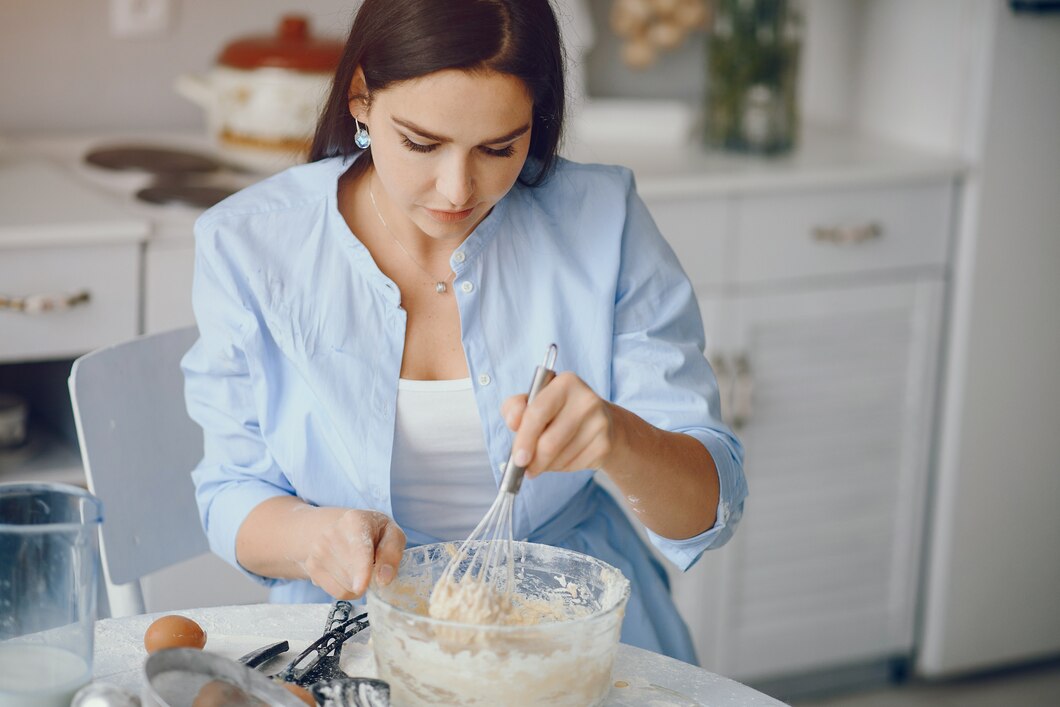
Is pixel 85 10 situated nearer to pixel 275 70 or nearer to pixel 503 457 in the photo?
pixel 275 70

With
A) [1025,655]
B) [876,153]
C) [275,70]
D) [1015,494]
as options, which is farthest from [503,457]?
[1025,655]

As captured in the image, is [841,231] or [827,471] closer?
[841,231]

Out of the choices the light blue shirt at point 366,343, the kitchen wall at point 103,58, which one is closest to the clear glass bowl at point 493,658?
the light blue shirt at point 366,343

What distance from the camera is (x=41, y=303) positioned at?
167 centimetres

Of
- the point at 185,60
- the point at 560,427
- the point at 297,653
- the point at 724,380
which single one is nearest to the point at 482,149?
the point at 560,427

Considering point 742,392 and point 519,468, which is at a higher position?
point 519,468

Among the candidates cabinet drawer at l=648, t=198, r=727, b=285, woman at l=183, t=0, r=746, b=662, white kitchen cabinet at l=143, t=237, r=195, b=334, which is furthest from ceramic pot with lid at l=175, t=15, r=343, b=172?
woman at l=183, t=0, r=746, b=662

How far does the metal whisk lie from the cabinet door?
3.69ft

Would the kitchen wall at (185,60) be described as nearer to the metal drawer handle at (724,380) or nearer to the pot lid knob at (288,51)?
the pot lid knob at (288,51)

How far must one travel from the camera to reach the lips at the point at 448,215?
1127 mm

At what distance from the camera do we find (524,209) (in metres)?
1.32

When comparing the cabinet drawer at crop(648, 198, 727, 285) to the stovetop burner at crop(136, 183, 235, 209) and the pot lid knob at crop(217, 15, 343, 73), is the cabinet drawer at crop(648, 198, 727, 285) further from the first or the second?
the stovetop burner at crop(136, 183, 235, 209)

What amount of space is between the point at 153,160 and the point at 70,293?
342 millimetres

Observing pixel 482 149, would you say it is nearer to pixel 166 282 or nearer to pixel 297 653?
pixel 297 653
